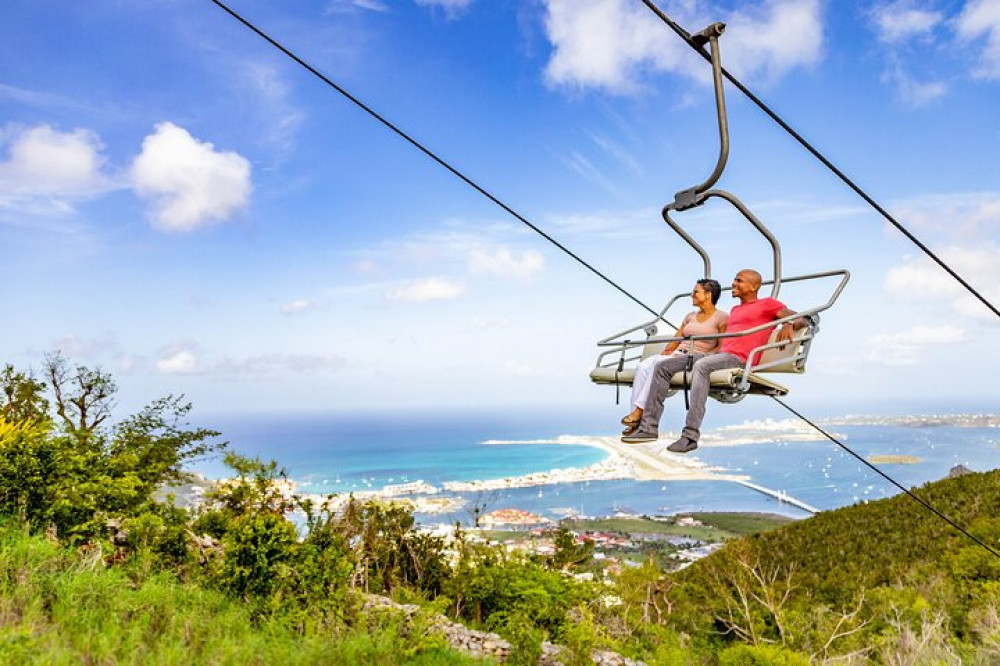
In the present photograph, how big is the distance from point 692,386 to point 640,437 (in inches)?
13.6

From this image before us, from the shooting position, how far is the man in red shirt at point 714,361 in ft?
10.7

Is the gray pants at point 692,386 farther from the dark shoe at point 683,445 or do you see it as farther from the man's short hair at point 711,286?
the man's short hair at point 711,286

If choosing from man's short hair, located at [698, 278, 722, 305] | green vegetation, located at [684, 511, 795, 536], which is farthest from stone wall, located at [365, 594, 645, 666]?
green vegetation, located at [684, 511, 795, 536]

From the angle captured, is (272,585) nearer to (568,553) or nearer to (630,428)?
(630,428)

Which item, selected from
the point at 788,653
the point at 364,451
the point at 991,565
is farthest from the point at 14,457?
the point at 364,451

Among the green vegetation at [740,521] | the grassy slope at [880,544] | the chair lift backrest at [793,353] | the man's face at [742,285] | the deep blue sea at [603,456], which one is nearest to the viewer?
the chair lift backrest at [793,353]

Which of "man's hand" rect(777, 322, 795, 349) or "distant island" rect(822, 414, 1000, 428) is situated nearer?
"man's hand" rect(777, 322, 795, 349)

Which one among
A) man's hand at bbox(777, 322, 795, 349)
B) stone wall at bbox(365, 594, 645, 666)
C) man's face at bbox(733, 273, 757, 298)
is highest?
man's face at bbox(733, 273, 757, 298)

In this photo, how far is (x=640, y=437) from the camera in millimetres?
3283

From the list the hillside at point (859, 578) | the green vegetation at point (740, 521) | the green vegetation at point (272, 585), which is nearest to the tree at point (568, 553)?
the green vegetation at point (272, 585)

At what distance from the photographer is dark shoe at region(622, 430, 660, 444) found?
10.6ft

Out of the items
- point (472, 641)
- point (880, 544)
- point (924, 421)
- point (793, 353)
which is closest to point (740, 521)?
point (880, 544)

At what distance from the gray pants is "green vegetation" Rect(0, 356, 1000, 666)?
286 cm

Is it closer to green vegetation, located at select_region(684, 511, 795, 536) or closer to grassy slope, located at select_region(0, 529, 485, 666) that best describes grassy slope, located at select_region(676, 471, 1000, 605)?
grassy slope, located at select_region(0, 529, 485, 666)
